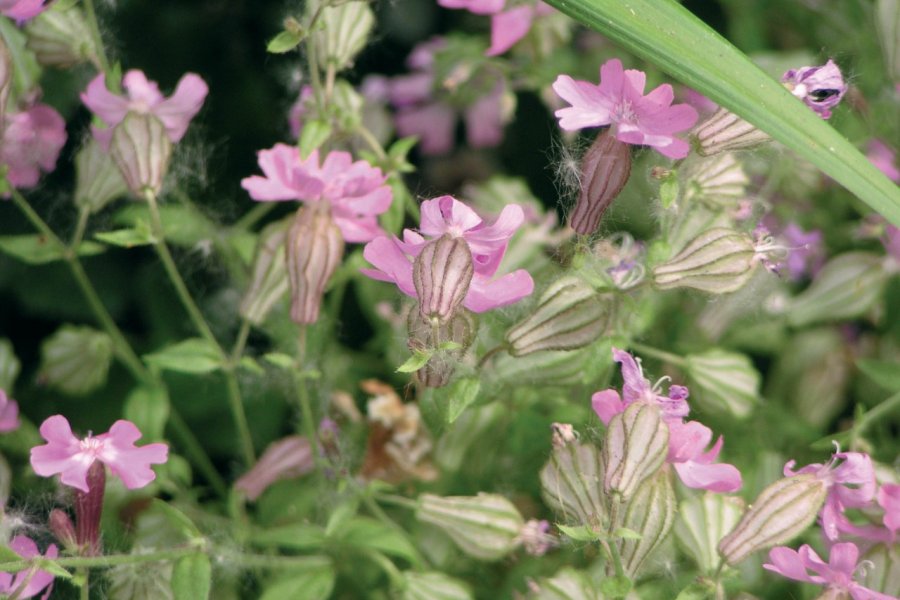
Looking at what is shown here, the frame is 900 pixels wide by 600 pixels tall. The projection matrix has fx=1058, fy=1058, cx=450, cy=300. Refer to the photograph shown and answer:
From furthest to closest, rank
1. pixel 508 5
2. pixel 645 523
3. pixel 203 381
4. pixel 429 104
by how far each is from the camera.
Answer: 1. pixel 429 104
2. pixel 203 381
3. pixel 508 5
4. pixel 645 523

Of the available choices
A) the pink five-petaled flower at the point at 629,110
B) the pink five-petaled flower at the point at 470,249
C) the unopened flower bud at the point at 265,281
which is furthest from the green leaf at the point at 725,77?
the unopened flower bud at the point at 265,281

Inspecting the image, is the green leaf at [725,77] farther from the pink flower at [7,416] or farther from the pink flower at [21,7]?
the pink flower at [7,416]

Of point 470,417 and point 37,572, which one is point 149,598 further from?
point 470,417

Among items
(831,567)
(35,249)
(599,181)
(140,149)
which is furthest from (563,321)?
(35,249)

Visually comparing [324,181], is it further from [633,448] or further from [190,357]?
[633,448]

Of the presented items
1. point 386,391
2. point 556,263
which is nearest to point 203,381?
point 386,391
